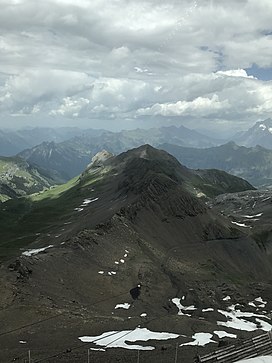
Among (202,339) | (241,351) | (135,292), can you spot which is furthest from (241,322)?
(241,351)

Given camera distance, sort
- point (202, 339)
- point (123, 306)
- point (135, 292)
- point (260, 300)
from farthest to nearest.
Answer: point (260, 300) < point (135, 292) < point (123, 306) < point (202, 339)

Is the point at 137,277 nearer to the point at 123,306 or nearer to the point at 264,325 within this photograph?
the point at 123,306

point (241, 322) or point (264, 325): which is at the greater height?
point (241, 322)

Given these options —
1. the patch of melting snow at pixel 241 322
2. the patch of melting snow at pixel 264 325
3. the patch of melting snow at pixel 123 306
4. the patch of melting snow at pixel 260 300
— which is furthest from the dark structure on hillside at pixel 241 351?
the patch of melting snow at pixel 260 300

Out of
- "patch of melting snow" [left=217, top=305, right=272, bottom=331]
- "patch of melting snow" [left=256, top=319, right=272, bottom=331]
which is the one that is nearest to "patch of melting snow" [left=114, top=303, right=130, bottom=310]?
"patch of melting snow" [left=217, top=305, right=272, bottom=331]

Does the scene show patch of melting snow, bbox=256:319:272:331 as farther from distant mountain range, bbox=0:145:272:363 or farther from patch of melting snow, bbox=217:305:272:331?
distant mountain range, bbox=0:145:272:363

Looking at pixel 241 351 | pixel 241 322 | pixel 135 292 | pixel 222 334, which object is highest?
pixel 241 351

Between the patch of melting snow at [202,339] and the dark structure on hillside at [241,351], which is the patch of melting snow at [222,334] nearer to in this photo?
the patch of melting snow at [202,339]

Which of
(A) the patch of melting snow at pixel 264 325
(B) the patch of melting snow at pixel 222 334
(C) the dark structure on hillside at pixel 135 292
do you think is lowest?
(A) the patch of melting snow at pixel 264 325
